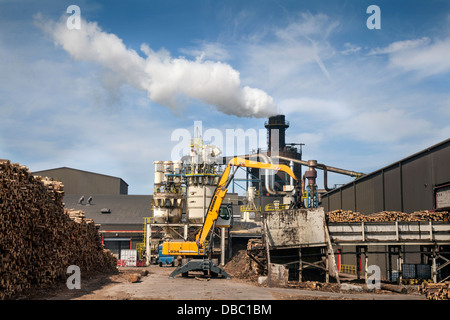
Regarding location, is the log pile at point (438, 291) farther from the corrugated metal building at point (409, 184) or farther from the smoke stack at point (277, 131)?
the smoke stack at point (277, 131)

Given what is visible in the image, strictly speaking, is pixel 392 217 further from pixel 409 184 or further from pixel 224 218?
pixel 224 218

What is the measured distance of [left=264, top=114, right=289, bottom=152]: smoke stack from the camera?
72.5m

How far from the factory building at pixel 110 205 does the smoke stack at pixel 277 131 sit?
2250cm

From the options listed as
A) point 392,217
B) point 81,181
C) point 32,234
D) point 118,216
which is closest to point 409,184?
point 392,217

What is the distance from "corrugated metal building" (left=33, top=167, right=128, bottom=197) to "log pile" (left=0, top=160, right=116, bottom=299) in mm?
47832

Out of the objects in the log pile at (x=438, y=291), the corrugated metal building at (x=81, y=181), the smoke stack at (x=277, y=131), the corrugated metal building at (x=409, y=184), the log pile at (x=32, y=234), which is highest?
the smoke stack at (x=277, y=131)

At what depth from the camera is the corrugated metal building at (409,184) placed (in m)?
25.0

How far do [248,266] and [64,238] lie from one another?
40.4 ft

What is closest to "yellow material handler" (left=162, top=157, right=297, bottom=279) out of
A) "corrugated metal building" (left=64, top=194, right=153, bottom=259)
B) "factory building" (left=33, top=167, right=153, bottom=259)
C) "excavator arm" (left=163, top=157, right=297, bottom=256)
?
"excavator arm" (left=163, top=157, right=297, bottom=256)

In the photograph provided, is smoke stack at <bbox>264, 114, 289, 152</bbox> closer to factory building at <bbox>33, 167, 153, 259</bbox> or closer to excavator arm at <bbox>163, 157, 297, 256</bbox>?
factory building at <bbox>33, 167, 153, 259</bbox>

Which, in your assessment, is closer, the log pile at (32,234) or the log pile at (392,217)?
the log pile at (32,234)

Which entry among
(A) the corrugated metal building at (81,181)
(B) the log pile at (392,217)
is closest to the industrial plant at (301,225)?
(B) the log pile at (392,217)

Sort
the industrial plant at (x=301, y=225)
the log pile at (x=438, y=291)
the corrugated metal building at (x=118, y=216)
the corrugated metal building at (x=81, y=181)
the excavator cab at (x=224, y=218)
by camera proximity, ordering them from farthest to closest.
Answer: the corrugated metal building at (x=81, y=181)
the corrugated metal building at (x=118, y=216)
the excavator cab at (x=224, y=218)
the industrial plant at (x=301, y=225)
the log pile at (x=438, y=291)

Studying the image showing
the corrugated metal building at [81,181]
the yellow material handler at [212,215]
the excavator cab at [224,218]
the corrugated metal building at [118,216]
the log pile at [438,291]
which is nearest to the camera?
the log pile at [438,291]
